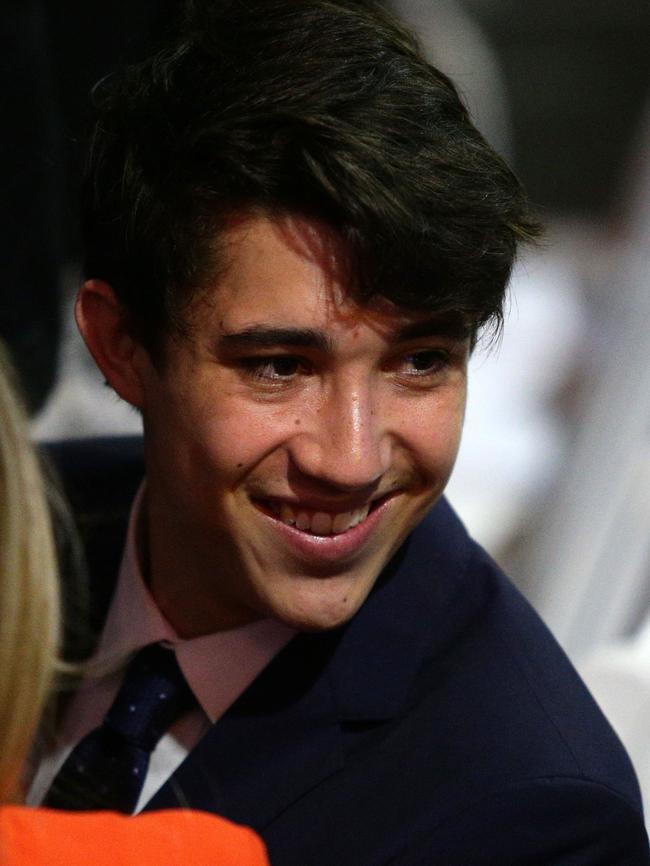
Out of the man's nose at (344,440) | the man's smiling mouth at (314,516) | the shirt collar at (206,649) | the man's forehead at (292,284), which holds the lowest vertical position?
the shirt collar at (206,649)

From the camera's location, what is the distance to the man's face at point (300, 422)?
53.4 inches

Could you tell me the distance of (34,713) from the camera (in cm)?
114

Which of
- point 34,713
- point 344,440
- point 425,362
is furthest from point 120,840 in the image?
point 425,362

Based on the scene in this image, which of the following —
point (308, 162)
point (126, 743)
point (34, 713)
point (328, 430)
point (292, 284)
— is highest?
point (308, 162)

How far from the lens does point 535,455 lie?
4125 millimetres

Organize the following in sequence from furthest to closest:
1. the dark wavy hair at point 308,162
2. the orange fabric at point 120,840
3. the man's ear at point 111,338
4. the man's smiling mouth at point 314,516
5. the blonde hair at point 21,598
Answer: the man's ear at point 111,338 < the man's smiling mouth at point 314,516 < the dark wavy hair at point 308,162 < the blonde hair at point 21,598 < the orange fabric at point 120,840

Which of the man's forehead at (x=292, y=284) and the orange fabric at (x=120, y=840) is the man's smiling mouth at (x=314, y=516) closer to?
the man's forehead at (x=292, y=284)

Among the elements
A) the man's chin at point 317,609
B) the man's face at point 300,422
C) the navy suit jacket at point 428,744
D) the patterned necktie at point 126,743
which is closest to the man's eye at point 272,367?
the man's face at point 300,422

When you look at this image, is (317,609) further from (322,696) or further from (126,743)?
(126,743)

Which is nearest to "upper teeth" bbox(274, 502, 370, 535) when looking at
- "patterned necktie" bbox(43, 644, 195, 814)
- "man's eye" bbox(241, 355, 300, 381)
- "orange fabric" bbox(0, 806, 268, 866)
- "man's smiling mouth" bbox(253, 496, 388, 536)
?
"man's smiling mouth" bbox(253, 496, 388, 536)

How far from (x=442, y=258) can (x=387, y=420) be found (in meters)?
0.17

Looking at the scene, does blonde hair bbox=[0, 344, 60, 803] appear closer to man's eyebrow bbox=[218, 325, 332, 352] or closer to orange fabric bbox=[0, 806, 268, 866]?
orange fabric bbox=[0, 806, 268, 866]

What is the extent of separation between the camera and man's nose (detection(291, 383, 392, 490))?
137cm

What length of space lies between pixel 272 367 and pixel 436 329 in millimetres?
169
